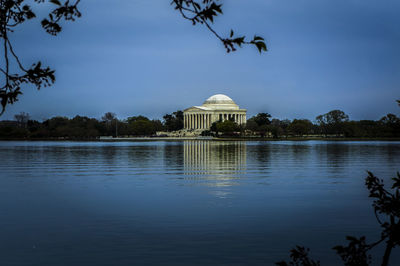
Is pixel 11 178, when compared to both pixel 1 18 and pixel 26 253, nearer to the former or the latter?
pixel 26 253

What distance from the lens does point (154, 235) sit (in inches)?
566

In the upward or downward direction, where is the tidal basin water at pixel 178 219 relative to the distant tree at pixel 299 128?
downward

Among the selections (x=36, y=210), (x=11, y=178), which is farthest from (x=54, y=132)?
(x=36, y=210)

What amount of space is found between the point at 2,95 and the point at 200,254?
24.5ft

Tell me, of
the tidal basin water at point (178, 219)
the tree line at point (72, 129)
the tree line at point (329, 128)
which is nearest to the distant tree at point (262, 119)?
the tree line at point (329, 128)

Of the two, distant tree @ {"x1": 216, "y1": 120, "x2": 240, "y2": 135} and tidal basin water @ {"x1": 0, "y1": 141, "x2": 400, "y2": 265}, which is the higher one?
distant tree @ {"x1": 216, "y1": 120, "x2": 240, "y2": 135}

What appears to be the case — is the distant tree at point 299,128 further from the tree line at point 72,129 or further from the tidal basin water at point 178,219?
the tidal basin water at point 178,219

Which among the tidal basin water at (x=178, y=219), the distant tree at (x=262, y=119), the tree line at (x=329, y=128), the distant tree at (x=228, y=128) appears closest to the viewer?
the tidal basin water at (x=178, y=219)

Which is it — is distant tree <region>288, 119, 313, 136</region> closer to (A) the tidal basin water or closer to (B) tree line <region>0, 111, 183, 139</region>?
(B) tree line <region>0, 111, 183, 139</region>

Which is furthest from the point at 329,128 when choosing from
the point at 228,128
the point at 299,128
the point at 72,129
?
the point at 72,129

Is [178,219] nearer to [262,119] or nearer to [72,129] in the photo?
[72,129]

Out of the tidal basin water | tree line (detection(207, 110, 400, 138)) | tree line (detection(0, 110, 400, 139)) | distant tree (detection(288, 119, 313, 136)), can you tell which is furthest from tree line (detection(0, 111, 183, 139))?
the tidal basin water

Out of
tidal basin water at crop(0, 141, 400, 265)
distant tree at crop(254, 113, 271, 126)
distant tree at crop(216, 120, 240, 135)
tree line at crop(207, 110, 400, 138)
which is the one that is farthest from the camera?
distant tree at crop(254, 113, 271, 126)

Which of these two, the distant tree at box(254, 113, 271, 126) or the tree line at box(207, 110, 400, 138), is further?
the distant tree at box(254, 113, 271, 126)
